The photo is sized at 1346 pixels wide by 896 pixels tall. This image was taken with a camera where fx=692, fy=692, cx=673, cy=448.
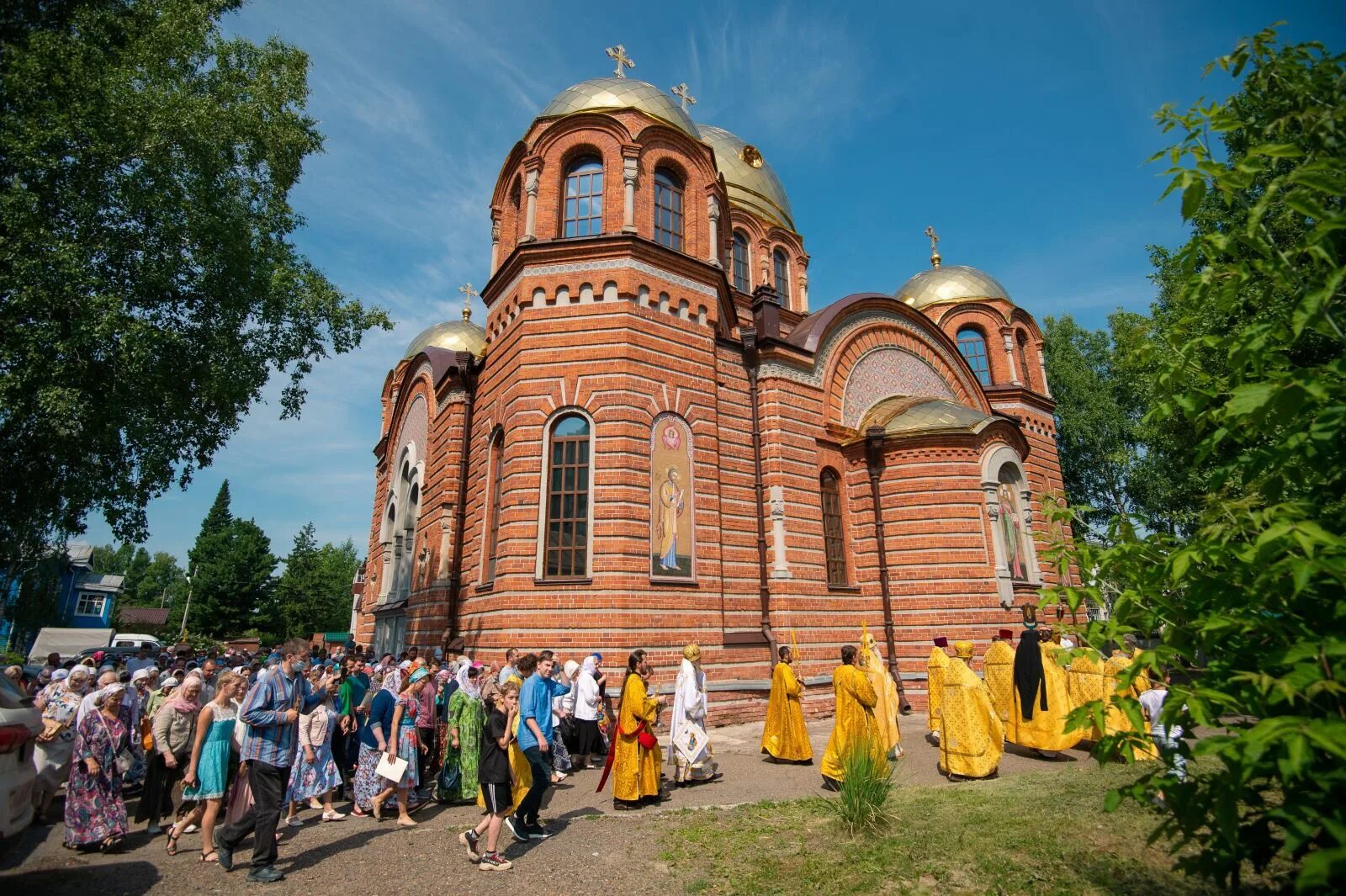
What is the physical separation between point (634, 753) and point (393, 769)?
8.24 ft

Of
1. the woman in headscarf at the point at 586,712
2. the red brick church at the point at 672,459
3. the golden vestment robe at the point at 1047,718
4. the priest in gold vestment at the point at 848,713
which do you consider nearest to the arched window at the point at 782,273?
the red brick church at the point at 672,459

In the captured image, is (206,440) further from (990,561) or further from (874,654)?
(990,561)

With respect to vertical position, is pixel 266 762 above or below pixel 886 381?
below

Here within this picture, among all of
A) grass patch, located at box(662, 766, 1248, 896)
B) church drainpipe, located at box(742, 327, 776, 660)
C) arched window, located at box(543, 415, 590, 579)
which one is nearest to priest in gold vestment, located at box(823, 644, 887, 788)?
grass patch, located at box(662, 766, 1248, 896)

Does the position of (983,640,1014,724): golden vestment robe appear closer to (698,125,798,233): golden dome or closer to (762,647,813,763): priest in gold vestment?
(762,647,813,763): priest in gold vestment

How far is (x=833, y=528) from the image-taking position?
1577 cm

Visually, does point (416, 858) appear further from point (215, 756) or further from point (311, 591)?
point (311, 591)

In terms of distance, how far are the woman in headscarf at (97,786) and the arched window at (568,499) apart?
6.04m

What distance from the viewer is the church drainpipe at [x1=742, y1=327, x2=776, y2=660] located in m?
13.2

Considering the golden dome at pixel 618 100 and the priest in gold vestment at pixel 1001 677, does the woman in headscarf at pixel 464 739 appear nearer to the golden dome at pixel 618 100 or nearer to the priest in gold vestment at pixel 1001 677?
the priest in gold vestment at pixel 1001 677

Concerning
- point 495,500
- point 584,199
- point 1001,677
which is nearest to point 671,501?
point 495,500

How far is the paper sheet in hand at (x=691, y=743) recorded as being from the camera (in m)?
8.34

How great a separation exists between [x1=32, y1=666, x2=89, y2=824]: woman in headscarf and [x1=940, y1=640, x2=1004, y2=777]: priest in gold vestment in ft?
32.3

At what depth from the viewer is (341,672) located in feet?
30.6
